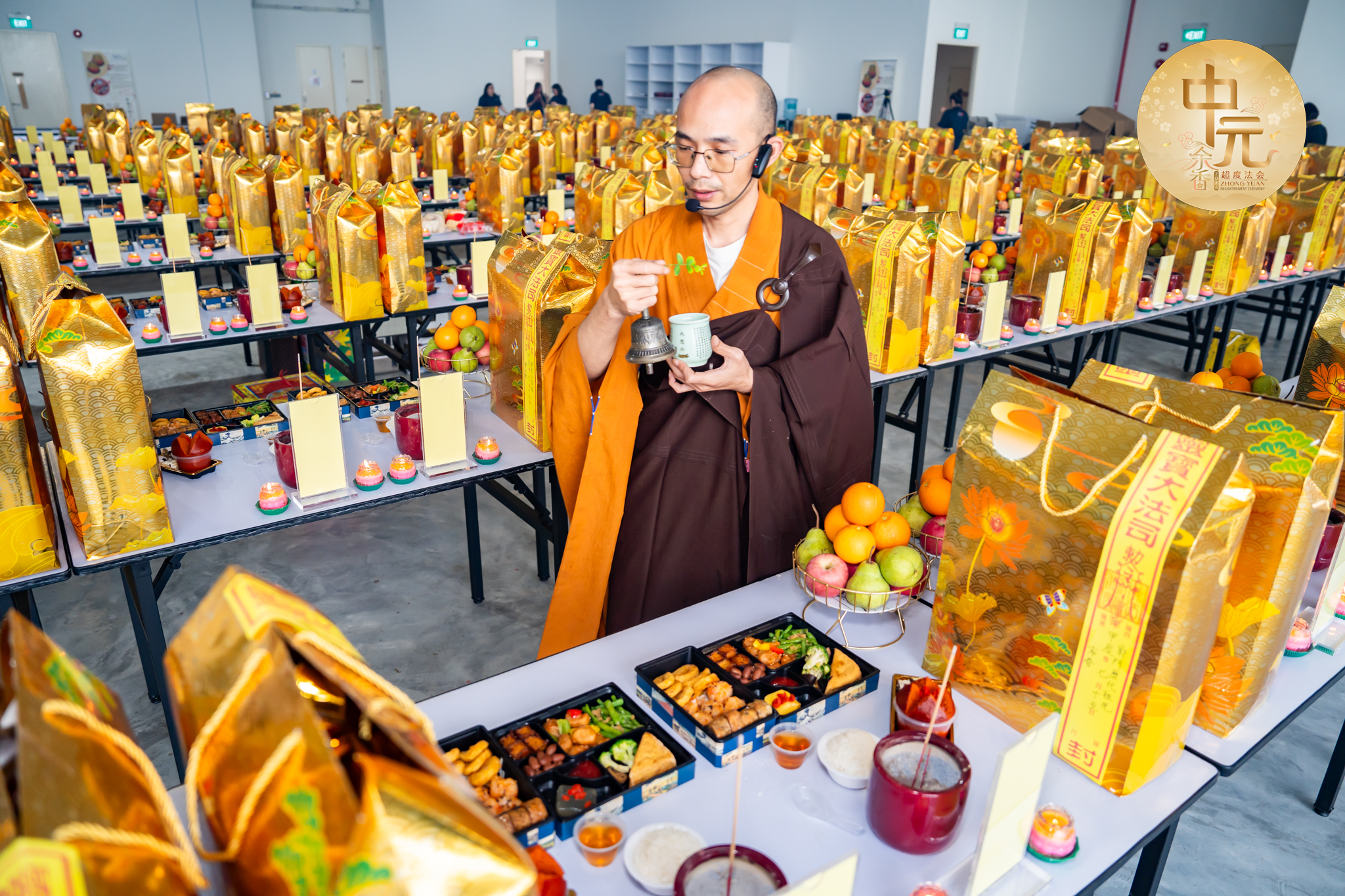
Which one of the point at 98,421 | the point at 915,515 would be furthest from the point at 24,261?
the point at 915,515

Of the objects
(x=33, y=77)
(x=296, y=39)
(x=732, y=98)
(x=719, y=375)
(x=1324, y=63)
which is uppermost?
(x=296, y=39)

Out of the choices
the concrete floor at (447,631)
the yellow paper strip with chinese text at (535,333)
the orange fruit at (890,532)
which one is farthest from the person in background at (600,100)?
the orange fruit at (890,532)

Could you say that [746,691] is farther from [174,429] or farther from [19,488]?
[174,429]

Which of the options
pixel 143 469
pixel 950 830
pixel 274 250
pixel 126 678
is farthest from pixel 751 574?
pixel 274 250

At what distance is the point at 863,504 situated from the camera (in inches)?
55.6

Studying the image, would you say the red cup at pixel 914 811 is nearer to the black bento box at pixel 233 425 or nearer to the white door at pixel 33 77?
the black bento box at pixel 233 425

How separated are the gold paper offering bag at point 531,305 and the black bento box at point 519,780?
1032 mm

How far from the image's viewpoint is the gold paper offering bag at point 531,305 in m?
1.92

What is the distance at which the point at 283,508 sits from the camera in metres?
1.79

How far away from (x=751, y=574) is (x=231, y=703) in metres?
1.30

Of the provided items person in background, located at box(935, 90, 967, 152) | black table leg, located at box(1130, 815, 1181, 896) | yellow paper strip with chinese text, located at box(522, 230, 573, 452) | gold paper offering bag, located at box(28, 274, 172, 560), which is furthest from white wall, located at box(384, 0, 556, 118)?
black table leg, located at box(1130, 815, 1181, 896)

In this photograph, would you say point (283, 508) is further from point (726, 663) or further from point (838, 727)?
point (838, 727)

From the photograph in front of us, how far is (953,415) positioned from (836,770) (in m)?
3.18

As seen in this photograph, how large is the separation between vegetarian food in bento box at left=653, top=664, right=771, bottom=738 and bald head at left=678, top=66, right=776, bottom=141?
3.17ft
